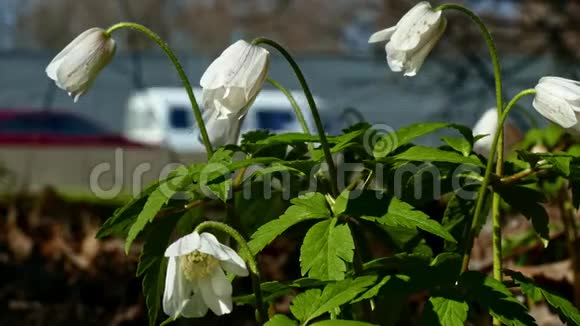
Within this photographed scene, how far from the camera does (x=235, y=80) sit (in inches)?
61.8

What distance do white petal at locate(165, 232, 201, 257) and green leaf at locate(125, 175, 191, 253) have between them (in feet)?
0.20

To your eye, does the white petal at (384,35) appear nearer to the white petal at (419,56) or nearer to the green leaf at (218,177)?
the white petal at (419,56)

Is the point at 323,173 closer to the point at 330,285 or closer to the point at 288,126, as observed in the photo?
the point at 330,285

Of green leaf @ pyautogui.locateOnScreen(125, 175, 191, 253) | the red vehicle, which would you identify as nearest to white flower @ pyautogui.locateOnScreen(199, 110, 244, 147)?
green leaf @ pyautogui.locateOnScreen(125, 175, 191, 253)

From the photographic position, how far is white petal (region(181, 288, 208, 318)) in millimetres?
1433

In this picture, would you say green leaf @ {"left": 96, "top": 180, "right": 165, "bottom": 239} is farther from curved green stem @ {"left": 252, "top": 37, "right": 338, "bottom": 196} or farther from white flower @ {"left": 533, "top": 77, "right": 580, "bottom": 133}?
white flower @ {"left": 533, "top": 77, "right": 580, "bottom": 133}

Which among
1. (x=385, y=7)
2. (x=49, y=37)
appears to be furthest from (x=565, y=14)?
(x=49, y=37)

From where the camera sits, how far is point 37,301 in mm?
3859

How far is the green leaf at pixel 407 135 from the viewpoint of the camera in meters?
1.66

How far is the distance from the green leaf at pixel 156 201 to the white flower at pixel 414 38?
40cm

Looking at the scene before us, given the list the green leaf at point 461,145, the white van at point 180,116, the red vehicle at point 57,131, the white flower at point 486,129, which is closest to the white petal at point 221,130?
the green leaf at point 461,145

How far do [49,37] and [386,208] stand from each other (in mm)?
46475

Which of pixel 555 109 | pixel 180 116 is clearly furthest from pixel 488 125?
pixel 180 116

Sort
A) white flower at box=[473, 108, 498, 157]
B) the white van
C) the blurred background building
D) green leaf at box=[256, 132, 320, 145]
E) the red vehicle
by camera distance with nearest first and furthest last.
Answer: green leaf at box=[256, 132, 320, 145]
white flower at box=[473, 108, 498, 157]
the blurred background building
the red vehicle
the white van
